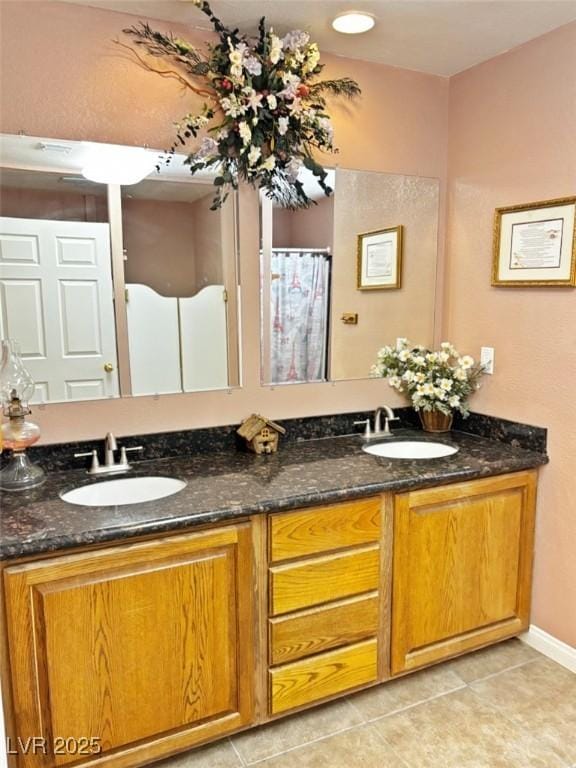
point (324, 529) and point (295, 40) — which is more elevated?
point (295, 40)

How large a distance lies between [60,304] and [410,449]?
1.50 metres

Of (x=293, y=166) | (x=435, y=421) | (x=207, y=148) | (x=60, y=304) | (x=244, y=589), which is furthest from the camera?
(x=435, y=421)

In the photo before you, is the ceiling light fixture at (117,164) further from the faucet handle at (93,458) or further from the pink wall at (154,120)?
the faucet handle at (93,458)

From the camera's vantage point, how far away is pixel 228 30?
205 cm

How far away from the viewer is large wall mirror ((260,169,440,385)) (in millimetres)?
2334

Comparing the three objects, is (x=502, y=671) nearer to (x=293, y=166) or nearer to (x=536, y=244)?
(x=536, y=244)

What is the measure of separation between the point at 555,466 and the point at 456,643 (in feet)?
2.54

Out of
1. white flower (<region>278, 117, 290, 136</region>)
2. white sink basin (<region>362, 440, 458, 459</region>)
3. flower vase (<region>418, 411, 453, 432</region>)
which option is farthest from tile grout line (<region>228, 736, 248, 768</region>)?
white flower (<region>278, 117, 290, 136</region>)

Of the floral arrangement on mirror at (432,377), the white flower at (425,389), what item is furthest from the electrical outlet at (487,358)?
the white flower at (425,389)

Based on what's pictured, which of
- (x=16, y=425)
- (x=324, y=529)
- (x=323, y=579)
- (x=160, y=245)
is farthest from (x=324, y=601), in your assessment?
(x=160, y=245)

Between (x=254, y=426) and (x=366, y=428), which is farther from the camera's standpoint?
(x=366, y=428)

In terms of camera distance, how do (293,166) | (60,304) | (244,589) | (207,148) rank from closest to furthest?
1. (244,589)
2. (60,304)
3. (207,148)
4. (293,166)

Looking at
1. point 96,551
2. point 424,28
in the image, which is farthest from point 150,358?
point 424,28

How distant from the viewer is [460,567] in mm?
2150
